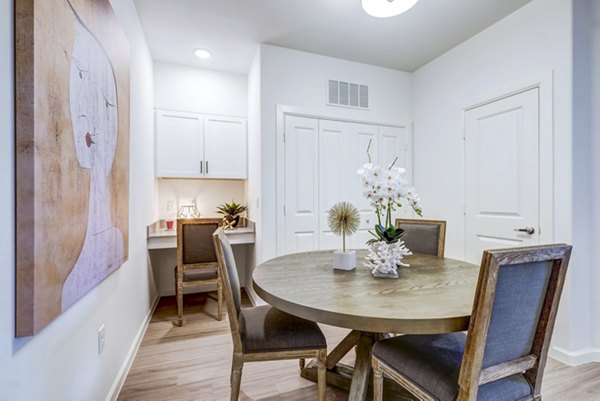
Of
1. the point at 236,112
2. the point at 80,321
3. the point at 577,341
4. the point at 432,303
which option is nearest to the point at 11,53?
the point at 80,321

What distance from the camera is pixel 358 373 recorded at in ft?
4.65

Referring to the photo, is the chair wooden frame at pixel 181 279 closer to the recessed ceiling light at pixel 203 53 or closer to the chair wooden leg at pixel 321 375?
the chair wooden leg at pixel 321 375

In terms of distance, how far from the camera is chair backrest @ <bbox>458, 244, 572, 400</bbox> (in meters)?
0.88

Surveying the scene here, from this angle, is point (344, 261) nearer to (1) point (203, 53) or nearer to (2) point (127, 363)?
(2) point (127, 363)

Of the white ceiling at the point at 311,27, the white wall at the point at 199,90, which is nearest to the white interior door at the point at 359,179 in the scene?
the white ceiling at the point at 311,27

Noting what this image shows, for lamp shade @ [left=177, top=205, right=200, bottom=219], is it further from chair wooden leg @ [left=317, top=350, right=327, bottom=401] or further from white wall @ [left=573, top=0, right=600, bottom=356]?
white wall @ [left=573, top=0, right=600, bottom=356]

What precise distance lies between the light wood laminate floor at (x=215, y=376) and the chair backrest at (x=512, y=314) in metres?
0.82

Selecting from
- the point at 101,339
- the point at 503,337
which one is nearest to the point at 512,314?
the point at 503,337

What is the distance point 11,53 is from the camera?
76 cm

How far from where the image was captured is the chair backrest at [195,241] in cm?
267

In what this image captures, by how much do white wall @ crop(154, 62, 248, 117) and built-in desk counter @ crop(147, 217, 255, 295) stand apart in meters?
1.38

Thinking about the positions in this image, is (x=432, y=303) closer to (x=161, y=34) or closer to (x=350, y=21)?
(x=350, y=21)

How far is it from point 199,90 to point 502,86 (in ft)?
10.3

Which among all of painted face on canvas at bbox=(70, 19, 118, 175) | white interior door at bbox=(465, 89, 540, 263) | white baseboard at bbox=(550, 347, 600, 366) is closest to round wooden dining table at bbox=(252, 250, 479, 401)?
painted face on canvas at bbox=(70, 19, 118, 175)
